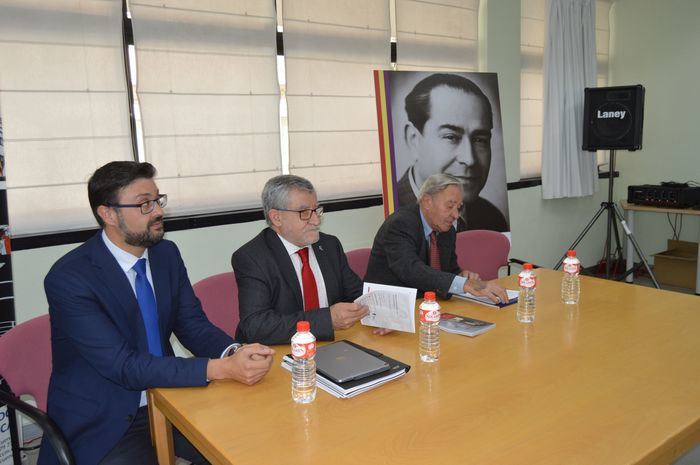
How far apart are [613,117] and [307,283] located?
4068 millimetres

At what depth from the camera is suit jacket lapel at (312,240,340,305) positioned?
2.38 m

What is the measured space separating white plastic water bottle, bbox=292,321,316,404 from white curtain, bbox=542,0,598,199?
4547mm

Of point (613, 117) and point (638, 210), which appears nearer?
point (613, 117)

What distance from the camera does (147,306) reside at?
191 cm

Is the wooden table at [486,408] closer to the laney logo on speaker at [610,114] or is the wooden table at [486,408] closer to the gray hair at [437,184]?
the gray hair at [437,184]

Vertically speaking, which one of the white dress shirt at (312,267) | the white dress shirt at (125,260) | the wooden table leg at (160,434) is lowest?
the wooden table leg at (160,434)

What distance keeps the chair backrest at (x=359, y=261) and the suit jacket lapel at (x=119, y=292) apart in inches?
56.3

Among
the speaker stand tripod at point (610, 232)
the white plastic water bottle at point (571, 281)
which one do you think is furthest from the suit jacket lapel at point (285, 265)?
the speaker stand tripod at point (610, 232)

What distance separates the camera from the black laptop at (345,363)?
1.63m

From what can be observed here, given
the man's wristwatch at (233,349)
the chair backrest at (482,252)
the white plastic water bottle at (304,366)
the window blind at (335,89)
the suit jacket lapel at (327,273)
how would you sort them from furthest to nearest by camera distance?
1. the window blind at (335,89)
2. the chair backrest at (482,252)
3. the suit jacket lapel at (327,273)
4. the man's wristwatch at (233,349)
5. the white plastic water bottle at (304,366)

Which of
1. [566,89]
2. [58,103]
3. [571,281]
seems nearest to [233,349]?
[571,281]

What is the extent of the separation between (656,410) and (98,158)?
298cm

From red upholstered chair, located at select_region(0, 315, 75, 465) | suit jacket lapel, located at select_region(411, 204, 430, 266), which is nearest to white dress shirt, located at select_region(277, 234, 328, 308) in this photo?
suit jacket lapel, located at select_region(411, 204, 430, 266)

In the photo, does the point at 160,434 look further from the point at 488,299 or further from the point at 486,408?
the point at 488,299
